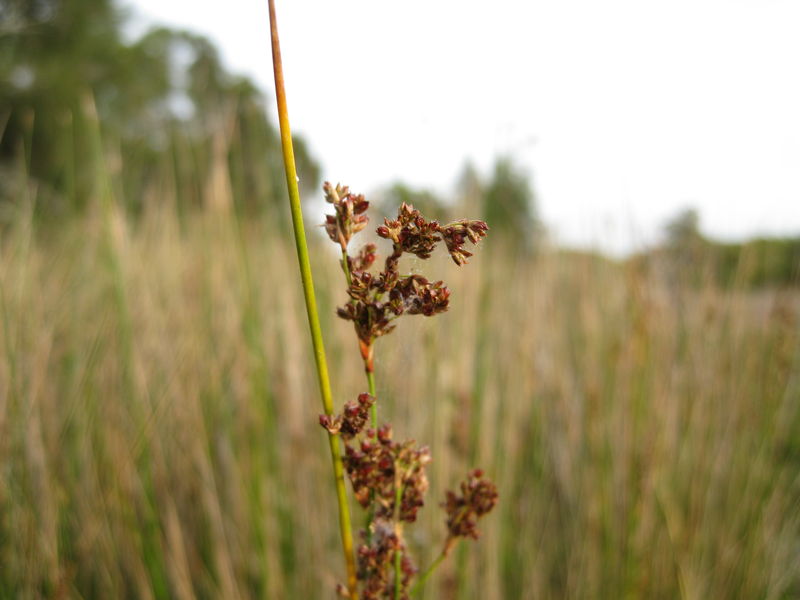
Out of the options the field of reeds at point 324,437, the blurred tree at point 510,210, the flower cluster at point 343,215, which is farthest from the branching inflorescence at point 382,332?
the blurred tree at point 510,210

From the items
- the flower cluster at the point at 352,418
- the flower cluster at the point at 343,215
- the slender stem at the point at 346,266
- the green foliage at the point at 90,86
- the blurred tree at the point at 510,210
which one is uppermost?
the green foliage at the point at 90,86

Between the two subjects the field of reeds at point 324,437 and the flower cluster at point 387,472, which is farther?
the field of reeds at point 324,437

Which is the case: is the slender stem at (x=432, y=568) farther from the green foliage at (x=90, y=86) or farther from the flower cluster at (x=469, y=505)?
the green foliage at (x=90, y=86)

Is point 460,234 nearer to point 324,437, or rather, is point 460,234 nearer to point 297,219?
point 297,219

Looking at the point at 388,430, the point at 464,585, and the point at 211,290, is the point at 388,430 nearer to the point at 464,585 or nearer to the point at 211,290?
the point at 464,585

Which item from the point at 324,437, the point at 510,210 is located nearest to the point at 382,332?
the point at 324,437

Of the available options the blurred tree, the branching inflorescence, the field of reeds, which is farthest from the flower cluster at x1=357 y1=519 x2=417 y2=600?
the blurred tree
